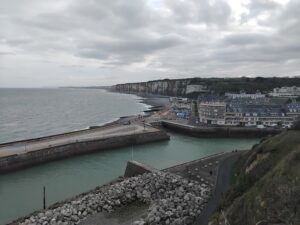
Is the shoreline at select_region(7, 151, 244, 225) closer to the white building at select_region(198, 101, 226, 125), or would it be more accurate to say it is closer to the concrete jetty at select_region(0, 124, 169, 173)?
the concrete jetty at select_region(0, 124, 169, 173)

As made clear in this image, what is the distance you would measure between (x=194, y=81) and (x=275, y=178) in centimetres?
12637

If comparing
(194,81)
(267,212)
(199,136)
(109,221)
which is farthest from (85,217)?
(194,81)

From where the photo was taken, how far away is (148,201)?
1496 cm

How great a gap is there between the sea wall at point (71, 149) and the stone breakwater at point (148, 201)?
11.1 metres

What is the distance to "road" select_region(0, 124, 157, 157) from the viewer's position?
88.2ft

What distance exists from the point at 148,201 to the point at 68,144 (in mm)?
15414

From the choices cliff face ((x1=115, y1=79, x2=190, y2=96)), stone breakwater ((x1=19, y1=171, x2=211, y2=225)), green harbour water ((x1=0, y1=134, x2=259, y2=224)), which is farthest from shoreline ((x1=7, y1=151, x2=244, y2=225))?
cliff face ((x1=115, y1=79, x2=190, y2=96))

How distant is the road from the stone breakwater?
42.8ft

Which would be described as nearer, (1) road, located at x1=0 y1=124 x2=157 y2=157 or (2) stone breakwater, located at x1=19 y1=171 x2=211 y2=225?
(2) stone breakwater, located at x1=19 y1=171 x2=211 y2=225

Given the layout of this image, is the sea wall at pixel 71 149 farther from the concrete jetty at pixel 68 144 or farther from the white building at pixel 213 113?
the white building at pixel 213 113

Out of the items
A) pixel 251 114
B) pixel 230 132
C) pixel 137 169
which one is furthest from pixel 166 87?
pixel 137 169

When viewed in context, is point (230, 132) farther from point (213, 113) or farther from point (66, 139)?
point (66, 139)

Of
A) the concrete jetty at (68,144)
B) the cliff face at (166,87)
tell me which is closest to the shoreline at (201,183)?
the concrete jetty at (68,144)

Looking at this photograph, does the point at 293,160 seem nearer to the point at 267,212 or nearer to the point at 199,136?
the point at 267,212
